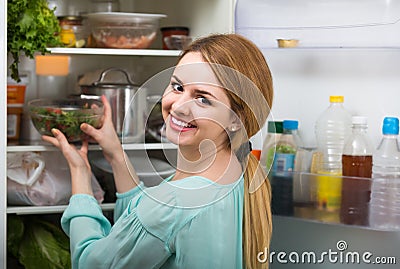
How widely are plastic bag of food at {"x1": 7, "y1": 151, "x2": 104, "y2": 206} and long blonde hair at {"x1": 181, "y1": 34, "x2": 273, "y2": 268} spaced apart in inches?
30.3

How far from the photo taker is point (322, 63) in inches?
71.7

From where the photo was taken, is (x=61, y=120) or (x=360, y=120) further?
(x=61, y=120)

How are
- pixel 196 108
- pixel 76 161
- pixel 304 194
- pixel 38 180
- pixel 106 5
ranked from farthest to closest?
1. pixel 106 5
2. pixel 38 180
3. pixel 76 161
4. pixel 304 194
5. pixel 196 108

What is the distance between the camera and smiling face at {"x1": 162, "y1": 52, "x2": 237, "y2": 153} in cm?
130

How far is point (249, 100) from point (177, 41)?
0.84 metres

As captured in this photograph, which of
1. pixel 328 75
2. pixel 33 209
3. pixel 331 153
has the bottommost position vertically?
pixel 33 209

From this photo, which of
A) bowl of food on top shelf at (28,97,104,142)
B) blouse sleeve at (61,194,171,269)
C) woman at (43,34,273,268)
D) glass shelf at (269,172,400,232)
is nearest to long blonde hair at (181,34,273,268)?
woman at (43,34,273,268)

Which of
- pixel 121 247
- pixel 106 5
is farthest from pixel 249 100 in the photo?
pixel 106 5

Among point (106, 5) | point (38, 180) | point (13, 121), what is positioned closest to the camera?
point (38, 180)

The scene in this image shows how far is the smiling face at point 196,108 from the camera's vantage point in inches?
51.1

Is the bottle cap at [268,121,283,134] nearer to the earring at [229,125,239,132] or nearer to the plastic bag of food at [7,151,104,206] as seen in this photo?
the earring at [229,125,239,132]

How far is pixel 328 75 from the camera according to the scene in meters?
1.82

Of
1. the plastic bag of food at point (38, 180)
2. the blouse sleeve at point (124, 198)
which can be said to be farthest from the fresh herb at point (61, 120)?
the blouse sleeve at point (124, 198)

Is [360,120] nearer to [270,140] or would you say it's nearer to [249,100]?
[270,140]
